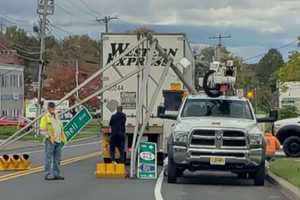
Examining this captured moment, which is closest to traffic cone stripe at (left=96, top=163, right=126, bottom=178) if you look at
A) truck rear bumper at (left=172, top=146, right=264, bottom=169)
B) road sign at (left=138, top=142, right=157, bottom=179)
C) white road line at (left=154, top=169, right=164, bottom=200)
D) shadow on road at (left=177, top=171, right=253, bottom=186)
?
road sign at (left=138, top=142, right=157, bottom=179)

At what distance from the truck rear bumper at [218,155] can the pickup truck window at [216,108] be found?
1.57m

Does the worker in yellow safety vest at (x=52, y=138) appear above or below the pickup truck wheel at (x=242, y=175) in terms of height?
above

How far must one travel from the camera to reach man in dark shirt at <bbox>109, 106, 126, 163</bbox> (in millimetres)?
22875

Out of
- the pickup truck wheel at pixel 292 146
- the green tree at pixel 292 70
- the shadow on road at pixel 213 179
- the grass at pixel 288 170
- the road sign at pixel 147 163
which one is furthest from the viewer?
the green tree at pixel 292 70

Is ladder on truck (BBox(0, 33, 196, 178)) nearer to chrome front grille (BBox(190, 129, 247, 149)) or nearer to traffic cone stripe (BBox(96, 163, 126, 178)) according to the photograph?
traffic cone stripe (BBox(96, 163, 126, 178))

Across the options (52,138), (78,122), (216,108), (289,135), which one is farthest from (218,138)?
(289,135)

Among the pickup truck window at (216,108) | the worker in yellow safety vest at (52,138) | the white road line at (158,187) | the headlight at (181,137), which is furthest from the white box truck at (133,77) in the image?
the headlight at (181,137)

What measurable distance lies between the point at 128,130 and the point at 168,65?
2.87 m

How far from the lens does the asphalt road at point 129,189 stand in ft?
52.7

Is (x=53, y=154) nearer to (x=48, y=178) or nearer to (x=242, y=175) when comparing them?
(x=48, y=178)

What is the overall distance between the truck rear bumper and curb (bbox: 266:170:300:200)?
0.77m

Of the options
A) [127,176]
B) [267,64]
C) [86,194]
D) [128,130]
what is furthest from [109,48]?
[267,64]

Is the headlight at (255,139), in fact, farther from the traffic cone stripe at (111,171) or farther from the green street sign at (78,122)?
→ the green street sign at (78,122)

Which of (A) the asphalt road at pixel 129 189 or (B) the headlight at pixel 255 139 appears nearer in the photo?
(A) the asphalt road at pixel 129 189
